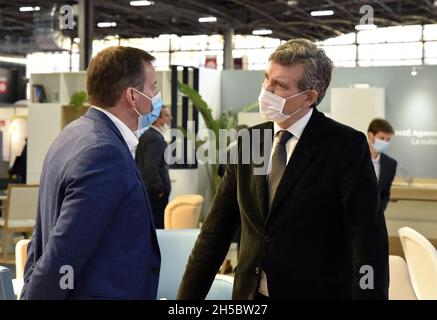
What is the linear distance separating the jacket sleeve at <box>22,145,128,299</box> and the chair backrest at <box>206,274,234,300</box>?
1026mm

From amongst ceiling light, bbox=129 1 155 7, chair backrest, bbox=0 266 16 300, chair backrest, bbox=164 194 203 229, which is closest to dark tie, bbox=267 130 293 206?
chair backrest, bbox=0 266 16 300

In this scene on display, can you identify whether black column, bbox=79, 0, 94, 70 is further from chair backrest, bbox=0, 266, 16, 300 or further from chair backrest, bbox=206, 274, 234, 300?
chair backrest, bbox=0, 266, 16, 300

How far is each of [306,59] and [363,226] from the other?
0.51 metres

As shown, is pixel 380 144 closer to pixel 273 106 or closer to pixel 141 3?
pixel 273 106

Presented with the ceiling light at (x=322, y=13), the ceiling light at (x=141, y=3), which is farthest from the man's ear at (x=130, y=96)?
the ceiling light at (x=322, y=13)

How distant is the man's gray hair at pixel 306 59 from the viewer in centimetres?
205

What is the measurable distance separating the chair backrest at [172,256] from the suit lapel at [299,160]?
102cm

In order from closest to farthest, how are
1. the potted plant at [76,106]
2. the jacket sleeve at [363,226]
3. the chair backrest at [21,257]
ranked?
1. the jacket sleeve at [363,226]
2. the chair backrest at [21,257]
3. the potted plant at [76,106]

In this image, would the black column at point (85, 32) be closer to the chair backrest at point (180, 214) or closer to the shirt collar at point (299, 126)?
the chair backrest at point (180, 214)

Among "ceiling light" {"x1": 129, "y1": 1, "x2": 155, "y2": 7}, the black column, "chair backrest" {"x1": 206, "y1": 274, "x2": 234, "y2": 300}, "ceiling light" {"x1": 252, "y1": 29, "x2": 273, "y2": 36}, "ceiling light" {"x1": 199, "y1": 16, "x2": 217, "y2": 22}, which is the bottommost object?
"chair backrest" {"x1": 206, "y1": 274, "x2": 234, "y2": 300}

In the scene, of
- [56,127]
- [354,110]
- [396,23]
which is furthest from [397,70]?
[396,23]

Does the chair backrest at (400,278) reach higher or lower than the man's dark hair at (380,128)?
lower

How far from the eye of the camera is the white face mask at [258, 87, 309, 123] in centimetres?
208

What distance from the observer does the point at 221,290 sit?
109 inches
